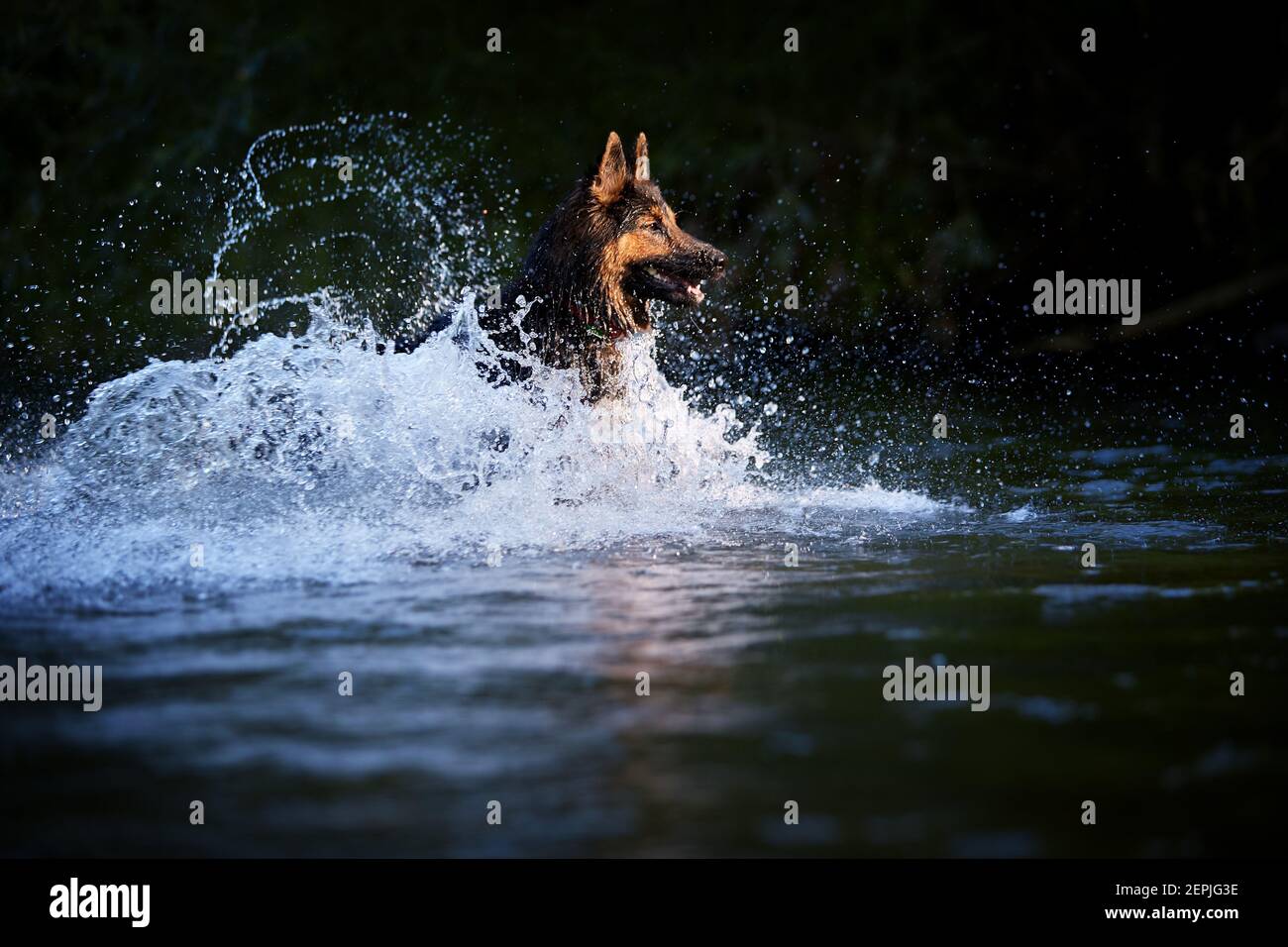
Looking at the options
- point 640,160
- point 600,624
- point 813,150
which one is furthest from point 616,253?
point 813,150

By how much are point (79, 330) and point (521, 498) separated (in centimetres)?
1051

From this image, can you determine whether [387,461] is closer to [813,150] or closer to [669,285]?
[669,285]

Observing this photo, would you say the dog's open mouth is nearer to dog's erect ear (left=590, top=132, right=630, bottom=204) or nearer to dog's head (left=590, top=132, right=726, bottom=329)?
dog's head (left=590, top=132, right=726, bottom=329)

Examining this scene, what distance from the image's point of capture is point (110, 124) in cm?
1694

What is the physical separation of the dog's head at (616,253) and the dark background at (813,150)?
5994 millimetres

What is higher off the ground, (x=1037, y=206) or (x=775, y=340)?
(x=1037, y=206)

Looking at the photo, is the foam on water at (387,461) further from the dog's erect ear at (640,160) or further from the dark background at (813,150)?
the dark background at (813,150)

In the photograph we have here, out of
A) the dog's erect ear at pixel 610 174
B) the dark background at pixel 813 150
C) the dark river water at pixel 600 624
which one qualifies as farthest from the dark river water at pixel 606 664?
the dark background at pixel 813 150

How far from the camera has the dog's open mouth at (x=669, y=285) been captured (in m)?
Answer: 7.19

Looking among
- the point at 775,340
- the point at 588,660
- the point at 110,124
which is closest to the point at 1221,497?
the point at 588,660

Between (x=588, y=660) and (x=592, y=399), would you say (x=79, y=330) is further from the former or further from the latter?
(x=588, y=660)

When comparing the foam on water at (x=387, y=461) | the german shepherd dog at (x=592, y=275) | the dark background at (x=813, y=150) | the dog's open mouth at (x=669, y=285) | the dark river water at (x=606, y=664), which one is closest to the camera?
the dark river water at (x=606, y=664)

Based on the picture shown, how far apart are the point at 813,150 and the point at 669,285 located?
356 inches
